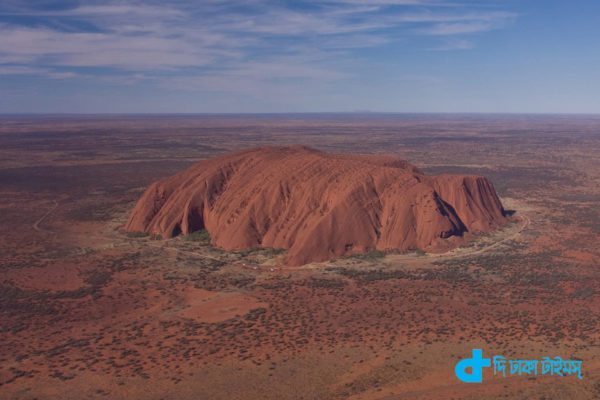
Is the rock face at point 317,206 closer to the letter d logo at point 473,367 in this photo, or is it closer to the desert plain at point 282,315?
the desert plain at point 282,315

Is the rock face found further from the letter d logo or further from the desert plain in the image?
the letter d logo

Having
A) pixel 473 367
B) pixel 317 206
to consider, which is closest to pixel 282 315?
pixel 473 367

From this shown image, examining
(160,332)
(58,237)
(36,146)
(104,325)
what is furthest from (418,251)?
(36,146)

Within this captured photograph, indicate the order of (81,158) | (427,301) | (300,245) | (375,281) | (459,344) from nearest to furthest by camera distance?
(459,344) → (427,301) → (375,281) → (300,245) → (81,158)

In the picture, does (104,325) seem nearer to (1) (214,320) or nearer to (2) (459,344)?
(1) (214,320)

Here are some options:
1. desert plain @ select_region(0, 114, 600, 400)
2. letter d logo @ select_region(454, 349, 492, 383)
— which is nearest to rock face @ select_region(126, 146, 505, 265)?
desert plain @ select_region(0, 114, 600, 400)

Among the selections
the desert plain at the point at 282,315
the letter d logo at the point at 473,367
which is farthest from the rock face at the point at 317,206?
the letter d logo at the point at 473,367

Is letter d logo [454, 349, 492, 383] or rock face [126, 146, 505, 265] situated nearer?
letter d logo [454, 349, 492, 383]
